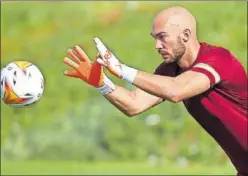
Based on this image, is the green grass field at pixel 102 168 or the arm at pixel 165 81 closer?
the arm at pixel 165 81

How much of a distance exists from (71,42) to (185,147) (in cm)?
302

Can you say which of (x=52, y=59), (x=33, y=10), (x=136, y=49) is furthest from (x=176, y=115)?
(x=33, y=10)

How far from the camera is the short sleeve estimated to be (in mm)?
6258

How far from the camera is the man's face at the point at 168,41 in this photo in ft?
21.1

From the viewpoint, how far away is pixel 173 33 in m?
6.42

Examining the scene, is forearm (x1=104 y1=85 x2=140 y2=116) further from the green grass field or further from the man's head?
the green grass field

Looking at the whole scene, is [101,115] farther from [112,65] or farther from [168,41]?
[112,65]

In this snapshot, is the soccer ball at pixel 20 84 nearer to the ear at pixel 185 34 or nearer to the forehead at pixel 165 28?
the forehead at pixel 165 28

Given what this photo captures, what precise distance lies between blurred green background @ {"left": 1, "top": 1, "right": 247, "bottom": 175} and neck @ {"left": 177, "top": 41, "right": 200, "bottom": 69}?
7267mm

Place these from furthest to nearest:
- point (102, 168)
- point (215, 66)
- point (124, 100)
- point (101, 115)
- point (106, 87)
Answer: point (101, 115), point (102, 168), point (124, 100), point (106, 87), point (215, 66)

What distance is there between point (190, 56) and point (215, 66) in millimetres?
296

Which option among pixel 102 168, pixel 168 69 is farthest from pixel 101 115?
pixel 168 69

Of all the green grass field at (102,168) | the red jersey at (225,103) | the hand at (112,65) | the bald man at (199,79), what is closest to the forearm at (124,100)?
the bald man at (199,79)

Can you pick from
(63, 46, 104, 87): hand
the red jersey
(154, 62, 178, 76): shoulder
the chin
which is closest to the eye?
the chin
